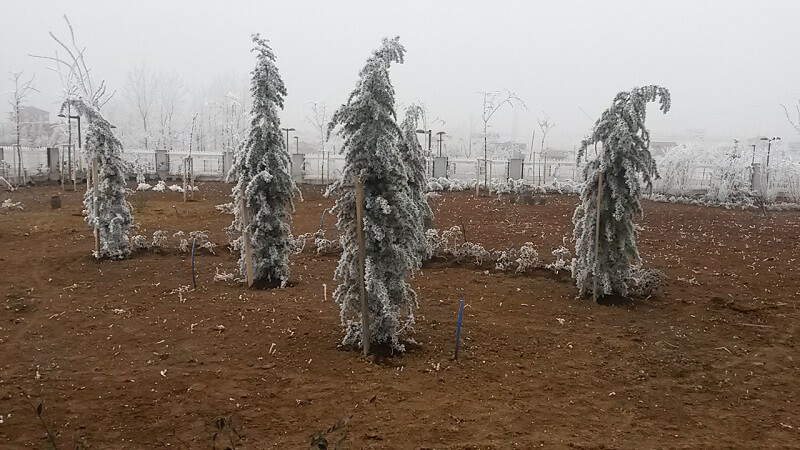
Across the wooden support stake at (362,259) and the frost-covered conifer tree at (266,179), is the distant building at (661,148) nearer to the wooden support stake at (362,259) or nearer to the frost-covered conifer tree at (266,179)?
the frost-covered conifer tree at (266,179)

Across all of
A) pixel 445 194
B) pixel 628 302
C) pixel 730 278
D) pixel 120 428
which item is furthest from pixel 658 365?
pixel 445 194

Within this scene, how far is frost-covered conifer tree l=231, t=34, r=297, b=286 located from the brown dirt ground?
2.12 feet

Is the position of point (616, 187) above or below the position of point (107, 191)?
above

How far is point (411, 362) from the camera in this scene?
5387 mm

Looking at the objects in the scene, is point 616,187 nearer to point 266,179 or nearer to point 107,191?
point 266,179

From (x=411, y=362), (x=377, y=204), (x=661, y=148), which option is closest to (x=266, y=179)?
(x=377, y=204)

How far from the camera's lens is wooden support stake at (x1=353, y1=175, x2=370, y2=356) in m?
5.25

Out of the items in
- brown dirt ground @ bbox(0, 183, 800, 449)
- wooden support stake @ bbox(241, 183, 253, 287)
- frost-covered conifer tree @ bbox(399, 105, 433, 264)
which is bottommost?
brown dirt ground @ bbox(0, 183, 800, 449)

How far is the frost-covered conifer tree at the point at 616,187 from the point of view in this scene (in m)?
7.23

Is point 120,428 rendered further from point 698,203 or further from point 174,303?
point 698,203

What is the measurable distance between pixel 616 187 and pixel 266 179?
4.98 m

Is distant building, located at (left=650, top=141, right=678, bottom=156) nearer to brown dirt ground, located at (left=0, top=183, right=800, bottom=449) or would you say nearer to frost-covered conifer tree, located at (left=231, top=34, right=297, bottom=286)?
brown dirt ground, located at (left=0, top=183, right=800, bottom=449)

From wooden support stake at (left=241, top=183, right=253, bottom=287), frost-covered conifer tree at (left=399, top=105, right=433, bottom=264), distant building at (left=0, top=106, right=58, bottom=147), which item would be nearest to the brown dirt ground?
wooden support stake at (left=241, top=183, right=253, bottom=287)

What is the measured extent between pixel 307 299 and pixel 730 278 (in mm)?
6861
